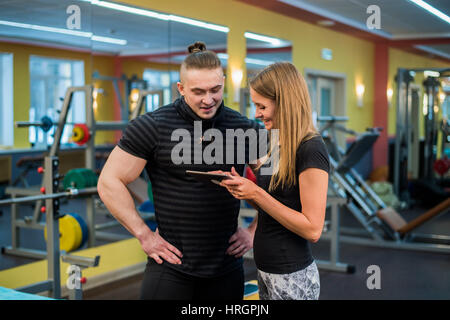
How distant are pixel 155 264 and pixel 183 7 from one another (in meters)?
4.02

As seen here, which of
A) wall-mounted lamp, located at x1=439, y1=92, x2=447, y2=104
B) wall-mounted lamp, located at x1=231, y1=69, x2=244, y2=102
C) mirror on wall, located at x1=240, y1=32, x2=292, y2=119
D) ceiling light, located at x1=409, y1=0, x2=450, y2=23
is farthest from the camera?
wall-mounted lamp, located at x1=439, y1=92, x2=447, y2=104

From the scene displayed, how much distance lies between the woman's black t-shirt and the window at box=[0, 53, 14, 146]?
2420mm

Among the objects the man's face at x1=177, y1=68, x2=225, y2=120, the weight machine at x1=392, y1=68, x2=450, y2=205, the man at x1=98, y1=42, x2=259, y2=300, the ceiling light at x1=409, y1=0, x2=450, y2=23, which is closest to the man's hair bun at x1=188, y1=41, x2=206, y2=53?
the man at x1=98, y1=42, x2=259, y2=300

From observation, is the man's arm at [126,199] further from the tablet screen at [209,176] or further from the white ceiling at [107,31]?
the white ceiling at [107,31]

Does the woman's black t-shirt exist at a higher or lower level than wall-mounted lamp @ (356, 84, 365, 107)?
lower

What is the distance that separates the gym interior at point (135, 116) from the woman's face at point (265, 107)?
90 centimetres

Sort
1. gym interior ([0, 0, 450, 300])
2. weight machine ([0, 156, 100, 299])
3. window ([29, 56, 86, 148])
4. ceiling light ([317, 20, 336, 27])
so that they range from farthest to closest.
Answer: ceiling light ([317, 20, 336, 27]) < window ([29, 56, 86, 148]) < gym interior ([0, 0, 450, 300]) < weight machine ([0, 156, 100, 299])

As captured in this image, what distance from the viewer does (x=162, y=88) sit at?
538 centimetres

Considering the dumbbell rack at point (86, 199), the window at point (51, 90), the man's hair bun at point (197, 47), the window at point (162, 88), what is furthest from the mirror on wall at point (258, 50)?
the man's hair bun at point (197, 47)

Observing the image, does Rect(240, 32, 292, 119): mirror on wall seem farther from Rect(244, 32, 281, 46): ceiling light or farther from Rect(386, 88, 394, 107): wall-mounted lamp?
Rect(386, 88, 394, 107): wall-mounted lamp

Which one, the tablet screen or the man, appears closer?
the tablet screen

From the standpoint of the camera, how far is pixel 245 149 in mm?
1787

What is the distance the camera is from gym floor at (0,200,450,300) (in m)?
3.84
